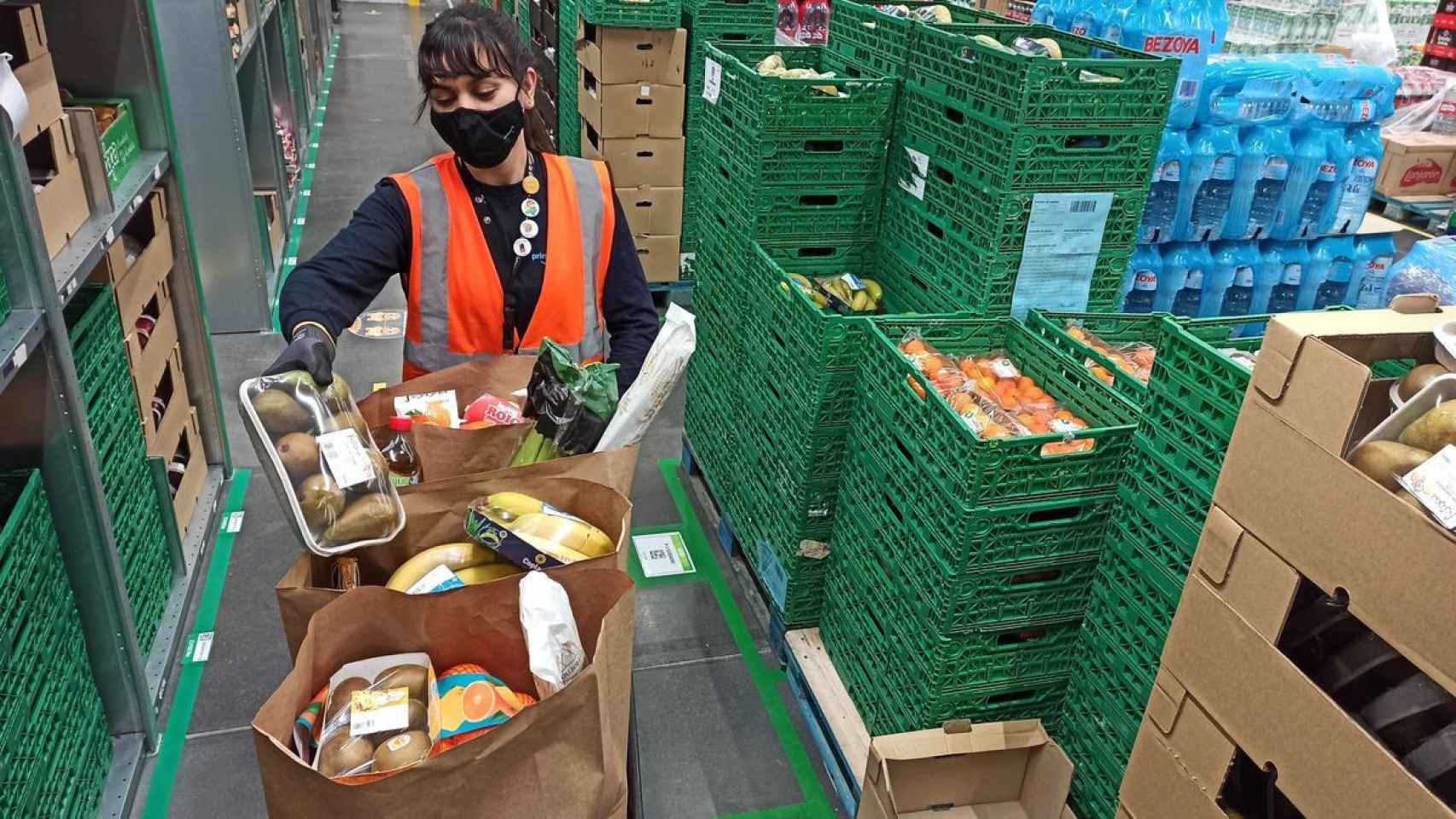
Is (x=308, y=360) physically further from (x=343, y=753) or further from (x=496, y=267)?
(x=496, y=267)

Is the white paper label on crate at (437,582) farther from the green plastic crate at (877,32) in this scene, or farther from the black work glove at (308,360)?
the green plastic crate at (877,32)

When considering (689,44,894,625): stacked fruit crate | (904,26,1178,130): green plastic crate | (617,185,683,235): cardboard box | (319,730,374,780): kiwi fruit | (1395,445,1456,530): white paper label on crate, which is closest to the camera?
(1395,445,1456,530): white paper label on crate

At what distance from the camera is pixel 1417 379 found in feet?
4.63

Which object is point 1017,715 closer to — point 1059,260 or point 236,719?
point 1059,260

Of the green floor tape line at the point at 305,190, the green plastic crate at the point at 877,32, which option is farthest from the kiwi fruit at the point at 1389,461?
the green floor tape line at the point at 305,190

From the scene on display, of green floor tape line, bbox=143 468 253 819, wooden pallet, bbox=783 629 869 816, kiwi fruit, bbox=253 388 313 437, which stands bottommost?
green floor tape line, bbox=143 468 253 819

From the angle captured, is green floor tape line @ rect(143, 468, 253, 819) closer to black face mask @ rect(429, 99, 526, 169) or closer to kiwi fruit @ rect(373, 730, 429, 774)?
kiwi fruit @ rect(373, 730, 429, 774)

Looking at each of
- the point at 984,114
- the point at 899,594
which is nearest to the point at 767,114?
the point at 984,114

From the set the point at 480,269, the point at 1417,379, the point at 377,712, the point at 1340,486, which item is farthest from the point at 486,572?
the point at 1417,379

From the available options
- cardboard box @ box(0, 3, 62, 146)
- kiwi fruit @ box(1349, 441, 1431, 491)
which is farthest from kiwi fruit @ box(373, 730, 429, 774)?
cardboard box @ box(0, 3, 62, 146)

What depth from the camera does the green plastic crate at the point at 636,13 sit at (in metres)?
5.50

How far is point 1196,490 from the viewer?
1.97 m

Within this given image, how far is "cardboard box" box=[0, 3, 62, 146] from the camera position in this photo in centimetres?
241

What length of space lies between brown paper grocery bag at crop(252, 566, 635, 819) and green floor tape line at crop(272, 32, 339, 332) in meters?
2.82
